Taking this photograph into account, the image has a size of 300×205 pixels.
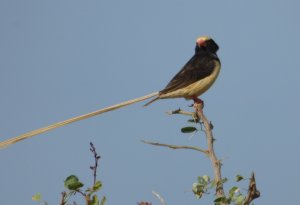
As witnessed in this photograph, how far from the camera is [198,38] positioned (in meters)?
9.55

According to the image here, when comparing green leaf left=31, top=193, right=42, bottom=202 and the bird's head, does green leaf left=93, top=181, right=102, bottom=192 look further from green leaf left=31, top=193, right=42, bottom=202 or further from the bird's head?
the bird's head

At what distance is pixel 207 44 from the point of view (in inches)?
371

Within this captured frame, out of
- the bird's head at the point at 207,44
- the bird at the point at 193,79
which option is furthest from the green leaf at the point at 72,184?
the bird's head at the point at 207,44

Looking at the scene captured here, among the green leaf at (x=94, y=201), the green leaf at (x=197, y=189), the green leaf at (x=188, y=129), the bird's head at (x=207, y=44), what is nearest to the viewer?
the green leaf at (x=94, y=201)

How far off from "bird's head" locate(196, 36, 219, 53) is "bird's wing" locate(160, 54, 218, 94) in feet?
1.75

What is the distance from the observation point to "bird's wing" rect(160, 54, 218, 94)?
7.85 meters

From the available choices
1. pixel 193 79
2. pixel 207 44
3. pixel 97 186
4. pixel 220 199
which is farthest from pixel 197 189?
pixel 207 44

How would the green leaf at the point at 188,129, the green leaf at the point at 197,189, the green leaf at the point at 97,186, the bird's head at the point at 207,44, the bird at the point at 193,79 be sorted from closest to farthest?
1. the green leaf at the point at 97,186
2. the green leaf at the point at 197,189
3. the green leaf at the point at 188,129
4. the bird at the point at 193,79
5. the bird's head at the point at 207,44

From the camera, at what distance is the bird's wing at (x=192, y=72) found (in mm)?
7849

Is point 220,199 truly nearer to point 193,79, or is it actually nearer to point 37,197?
point 37,197

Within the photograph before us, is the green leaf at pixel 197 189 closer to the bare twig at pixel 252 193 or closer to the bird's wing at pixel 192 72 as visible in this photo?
the bare twig at pixel 252 193

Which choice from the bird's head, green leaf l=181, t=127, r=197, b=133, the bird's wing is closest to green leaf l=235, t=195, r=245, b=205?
green leaf l=181, t=127, r=197, b=133

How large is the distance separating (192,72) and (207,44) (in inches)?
54.3

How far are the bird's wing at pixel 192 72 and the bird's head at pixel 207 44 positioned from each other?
53 cm
